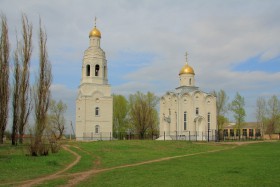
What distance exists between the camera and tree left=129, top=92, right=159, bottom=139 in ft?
159

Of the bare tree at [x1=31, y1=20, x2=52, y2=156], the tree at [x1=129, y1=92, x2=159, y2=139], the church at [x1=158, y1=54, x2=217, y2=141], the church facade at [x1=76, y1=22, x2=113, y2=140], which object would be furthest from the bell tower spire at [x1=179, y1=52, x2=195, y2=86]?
the bare tree at [x1=31, y1=20, x2=52, y2=156]

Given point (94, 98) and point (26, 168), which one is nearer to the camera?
point (26, 168)

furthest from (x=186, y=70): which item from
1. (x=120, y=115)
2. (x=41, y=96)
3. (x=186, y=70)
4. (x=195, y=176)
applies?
(x=195, y=176)

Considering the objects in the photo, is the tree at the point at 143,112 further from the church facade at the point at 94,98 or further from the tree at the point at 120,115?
the church facade at the point at 94,98

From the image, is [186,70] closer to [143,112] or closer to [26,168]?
[143,112]

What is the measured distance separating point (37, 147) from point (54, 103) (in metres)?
34.9

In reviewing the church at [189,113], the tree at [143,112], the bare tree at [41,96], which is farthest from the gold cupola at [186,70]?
the bare tree at [41,96]

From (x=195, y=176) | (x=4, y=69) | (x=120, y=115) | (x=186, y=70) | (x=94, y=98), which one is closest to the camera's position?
(x=195, y=176)

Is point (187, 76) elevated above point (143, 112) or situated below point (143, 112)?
above

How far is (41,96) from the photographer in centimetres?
2017

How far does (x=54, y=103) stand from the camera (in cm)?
5381

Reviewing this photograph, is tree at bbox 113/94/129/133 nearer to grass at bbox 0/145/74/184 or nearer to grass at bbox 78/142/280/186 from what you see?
grass at bbox 0/145/74/184

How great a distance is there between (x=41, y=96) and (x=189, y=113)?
26.7 meters

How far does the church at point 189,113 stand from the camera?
142 feet
